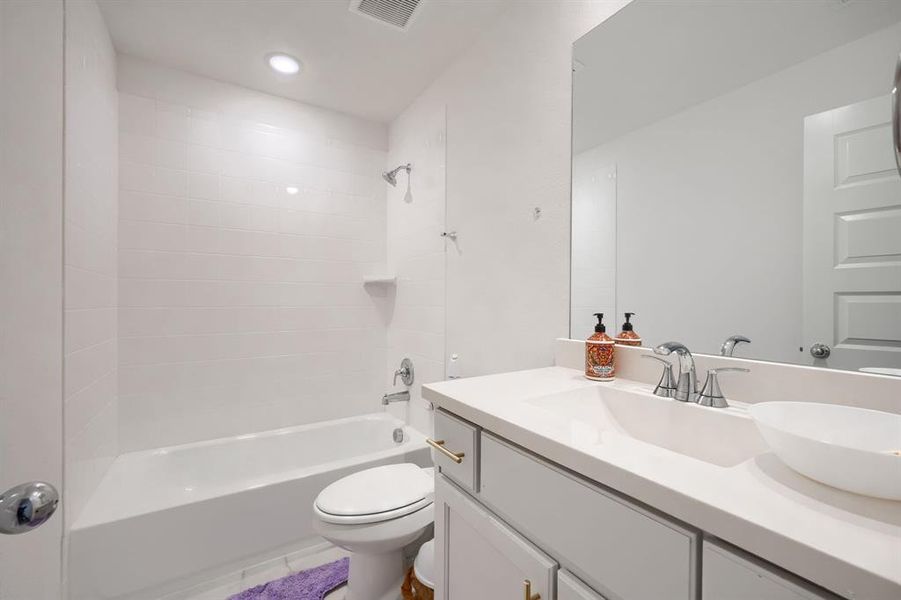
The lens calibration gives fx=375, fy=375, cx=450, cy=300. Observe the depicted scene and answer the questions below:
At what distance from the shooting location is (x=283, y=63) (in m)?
1.95

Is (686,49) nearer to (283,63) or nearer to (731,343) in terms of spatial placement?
(731,343)

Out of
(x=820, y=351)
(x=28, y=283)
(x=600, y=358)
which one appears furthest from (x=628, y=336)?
(x=28, y=283)

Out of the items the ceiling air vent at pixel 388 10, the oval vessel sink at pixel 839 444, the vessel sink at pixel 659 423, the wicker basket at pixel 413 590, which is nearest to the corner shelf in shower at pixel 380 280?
the ceiling air vent at pixel 388 10

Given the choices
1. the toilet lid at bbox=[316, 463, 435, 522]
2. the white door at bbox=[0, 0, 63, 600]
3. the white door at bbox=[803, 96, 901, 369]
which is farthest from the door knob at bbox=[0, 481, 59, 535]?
the white door at bbox=[803, 96, 901, 369]

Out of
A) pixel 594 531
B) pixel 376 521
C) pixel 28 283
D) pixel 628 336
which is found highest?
pixel 28 283

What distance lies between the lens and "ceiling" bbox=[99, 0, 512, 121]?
5.22 ft

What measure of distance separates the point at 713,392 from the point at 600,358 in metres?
0.29

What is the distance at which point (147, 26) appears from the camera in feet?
5.57

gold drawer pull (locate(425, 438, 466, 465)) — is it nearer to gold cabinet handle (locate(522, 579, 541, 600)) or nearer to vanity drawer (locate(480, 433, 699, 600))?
vanity drawer (locate(480, 433, 699, 600))

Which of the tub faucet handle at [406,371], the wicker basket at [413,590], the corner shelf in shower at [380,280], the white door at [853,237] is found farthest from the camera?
the corner shelf in shower at [380,280]

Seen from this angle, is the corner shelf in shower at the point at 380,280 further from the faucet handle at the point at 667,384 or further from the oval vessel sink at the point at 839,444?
the oval vessel sink at the point at 839,444

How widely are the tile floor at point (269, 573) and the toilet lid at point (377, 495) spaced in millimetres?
489

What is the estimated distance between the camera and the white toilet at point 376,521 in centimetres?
129

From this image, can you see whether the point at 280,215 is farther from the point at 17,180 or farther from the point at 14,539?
the point at 14,539
